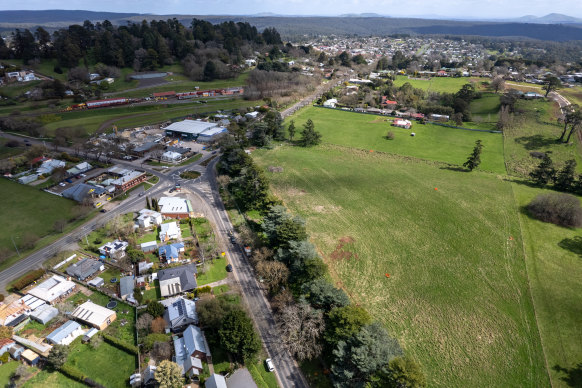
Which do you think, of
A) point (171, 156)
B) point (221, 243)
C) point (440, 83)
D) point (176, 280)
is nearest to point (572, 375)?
point (221, 243)

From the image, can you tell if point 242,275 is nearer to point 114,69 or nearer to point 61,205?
point 61,205

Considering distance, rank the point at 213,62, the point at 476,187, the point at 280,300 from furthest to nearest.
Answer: the point at 213,62 < the point at 476,187 < the point at 280,300

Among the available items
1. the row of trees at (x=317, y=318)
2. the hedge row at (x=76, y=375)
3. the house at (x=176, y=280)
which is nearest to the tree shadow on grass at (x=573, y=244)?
the row of trees at (x=317, y=318)

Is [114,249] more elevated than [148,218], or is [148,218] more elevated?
[148,218]

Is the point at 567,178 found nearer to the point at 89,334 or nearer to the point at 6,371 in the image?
the point at 89,334

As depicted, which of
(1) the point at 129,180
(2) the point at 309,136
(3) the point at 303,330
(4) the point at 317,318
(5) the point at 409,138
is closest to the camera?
(3) the point at 303,330

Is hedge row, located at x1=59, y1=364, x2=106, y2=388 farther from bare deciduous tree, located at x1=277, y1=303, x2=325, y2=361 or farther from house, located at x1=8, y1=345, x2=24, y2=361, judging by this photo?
bare deciduous tree, located at x1=277, y1=303, x2=325, y2=361

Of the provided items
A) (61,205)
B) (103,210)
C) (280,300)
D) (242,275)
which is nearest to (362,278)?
(280,300)
